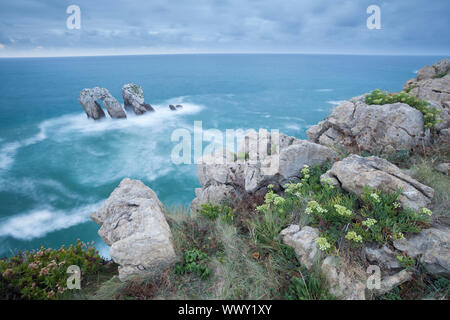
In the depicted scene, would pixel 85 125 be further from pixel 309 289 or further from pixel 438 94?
pixel 438 94

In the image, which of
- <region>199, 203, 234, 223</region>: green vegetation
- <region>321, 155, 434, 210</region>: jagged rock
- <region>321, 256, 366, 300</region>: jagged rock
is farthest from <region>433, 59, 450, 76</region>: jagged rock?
<region>199, 203, 234, 223</region>: green vegetation

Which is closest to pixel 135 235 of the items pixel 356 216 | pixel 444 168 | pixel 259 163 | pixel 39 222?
pixel 259 163

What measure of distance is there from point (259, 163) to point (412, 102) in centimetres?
622

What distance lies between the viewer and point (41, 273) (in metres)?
4.02

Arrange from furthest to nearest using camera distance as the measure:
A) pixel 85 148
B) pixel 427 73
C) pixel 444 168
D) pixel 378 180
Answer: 1. pixel 85 148
2. pixel 427 73
3. pixel 444 168
4. pixel 378 180

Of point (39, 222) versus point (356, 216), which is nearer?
point (356, 216)

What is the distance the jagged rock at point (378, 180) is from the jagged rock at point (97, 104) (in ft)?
117

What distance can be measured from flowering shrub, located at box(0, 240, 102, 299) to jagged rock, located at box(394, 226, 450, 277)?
6112mm

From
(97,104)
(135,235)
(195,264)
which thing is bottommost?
(195,264)

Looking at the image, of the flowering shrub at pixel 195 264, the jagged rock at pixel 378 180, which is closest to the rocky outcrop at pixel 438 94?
the jagged rock at pixel 378 180

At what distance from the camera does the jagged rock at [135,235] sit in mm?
4328

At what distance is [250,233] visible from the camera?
4.90 meters

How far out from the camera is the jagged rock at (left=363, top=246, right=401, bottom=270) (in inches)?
156
